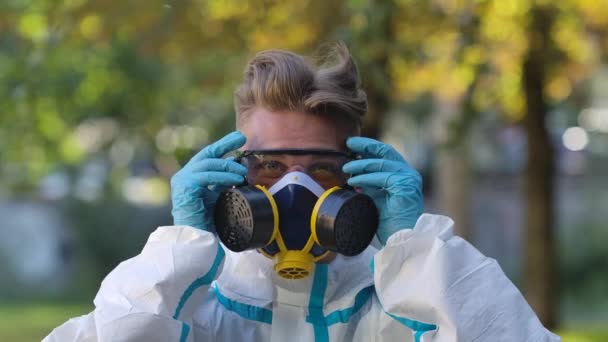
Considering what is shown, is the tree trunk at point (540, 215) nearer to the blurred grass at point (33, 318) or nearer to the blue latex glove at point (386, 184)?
the blurred grass at point (33, 318)

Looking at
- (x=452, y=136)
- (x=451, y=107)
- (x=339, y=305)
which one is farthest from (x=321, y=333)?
(x=451, y=107)

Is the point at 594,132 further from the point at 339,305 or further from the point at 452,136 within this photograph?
the point at 339,305

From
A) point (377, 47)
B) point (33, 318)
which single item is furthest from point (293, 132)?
point (33, 318)

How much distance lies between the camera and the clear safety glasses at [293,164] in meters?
2.51

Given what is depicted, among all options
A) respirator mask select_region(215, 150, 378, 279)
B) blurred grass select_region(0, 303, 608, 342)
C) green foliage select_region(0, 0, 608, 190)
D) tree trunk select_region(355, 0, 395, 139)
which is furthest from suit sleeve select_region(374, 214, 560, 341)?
blurred grass select_region(0, 303, 608, 342)

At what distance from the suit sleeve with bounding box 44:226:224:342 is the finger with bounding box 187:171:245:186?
0.41 feet

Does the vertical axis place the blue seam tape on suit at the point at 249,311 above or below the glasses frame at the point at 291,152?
below

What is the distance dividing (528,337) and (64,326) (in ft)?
3.63

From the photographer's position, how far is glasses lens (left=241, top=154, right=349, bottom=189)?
2518mm

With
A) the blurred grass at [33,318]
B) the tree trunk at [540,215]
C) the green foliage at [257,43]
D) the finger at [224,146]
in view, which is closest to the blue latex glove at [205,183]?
the finger at [224,146]

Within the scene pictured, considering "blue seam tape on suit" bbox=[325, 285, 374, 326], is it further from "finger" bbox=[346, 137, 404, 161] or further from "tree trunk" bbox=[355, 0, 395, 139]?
"tree trunk" bbox=[355, 0, 395, 139]

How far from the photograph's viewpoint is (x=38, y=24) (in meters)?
7.65

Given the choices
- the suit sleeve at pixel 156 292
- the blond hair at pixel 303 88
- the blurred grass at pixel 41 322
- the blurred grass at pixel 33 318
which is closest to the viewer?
the suit sleeve at pixel 156 292

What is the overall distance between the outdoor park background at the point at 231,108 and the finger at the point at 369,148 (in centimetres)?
51
